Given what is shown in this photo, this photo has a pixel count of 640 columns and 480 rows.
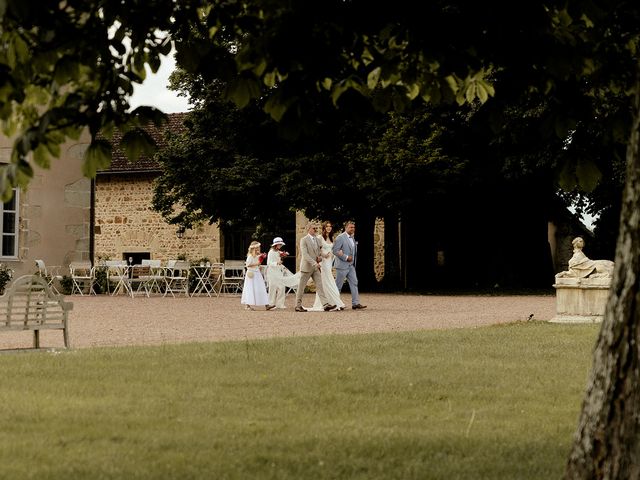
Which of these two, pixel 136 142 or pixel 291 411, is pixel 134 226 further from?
pixel 136 142

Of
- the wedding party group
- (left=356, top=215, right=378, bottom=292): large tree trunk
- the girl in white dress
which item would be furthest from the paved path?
(left=356, top=215, right=378, bottom=292): large tree trunk

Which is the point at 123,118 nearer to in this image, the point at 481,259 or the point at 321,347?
the point at 321,347

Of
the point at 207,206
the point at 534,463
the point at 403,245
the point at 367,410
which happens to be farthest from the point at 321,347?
the point at 403,245

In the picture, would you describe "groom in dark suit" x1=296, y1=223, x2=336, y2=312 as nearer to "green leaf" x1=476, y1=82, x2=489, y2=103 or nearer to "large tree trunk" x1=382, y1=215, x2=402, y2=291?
"large tree trunk" x1=382, y1=215, x2=402, y2=291

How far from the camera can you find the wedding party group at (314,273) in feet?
75.7

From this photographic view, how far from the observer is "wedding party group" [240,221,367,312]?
2306 cm

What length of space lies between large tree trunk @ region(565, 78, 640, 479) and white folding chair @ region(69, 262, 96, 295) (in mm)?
24730

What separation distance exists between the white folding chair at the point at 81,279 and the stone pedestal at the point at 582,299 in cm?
1412

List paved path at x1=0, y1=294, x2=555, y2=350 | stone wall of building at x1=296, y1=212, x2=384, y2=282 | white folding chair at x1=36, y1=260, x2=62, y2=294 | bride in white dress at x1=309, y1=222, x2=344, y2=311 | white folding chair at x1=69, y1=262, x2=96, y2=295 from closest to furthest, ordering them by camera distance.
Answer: paved path at x1=0, y1=294, x2=555, y2=350
bride in white dress at x1=309, y1=222, x2=344, y2=311
white folding chair at x1=36, y1=260, x2=62, y2=294
white folding chair at x1=69, y1=262, x2=96, y2=295
stone wall of building at x1=296, y1=212, x2=384, y2=282

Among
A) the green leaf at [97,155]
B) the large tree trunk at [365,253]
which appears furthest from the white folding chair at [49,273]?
the green leaf at [97,155]

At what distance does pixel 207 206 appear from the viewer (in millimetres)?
35094

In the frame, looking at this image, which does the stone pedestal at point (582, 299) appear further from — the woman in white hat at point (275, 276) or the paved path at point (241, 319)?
the woman in white hat at point (275, 276)

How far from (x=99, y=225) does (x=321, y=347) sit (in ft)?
103

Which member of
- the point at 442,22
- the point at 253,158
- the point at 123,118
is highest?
the point at 253,158
